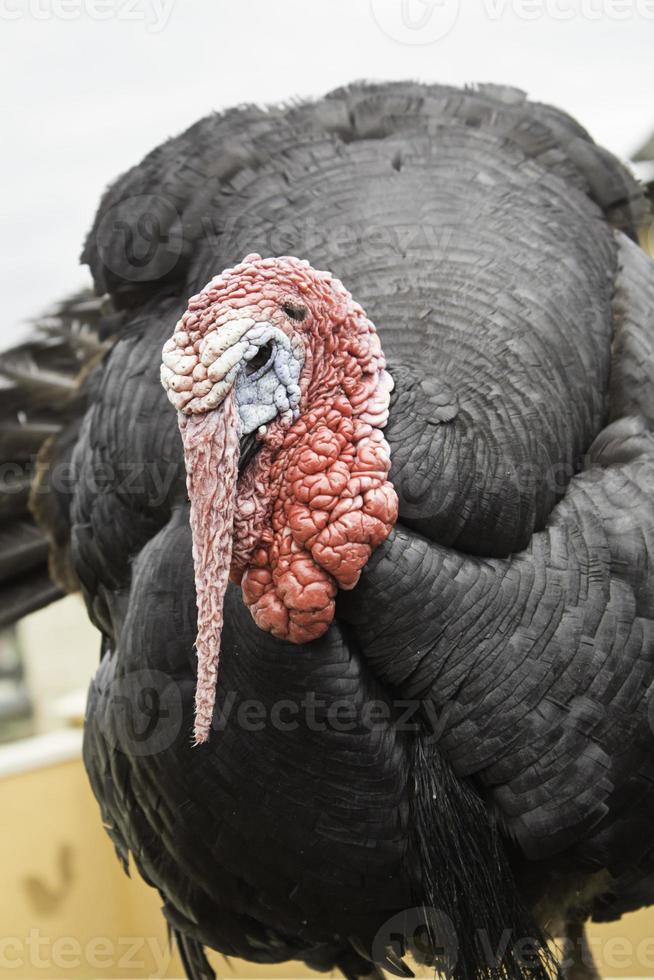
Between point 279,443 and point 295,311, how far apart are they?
0.18 metres

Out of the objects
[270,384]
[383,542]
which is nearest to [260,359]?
[270,384]

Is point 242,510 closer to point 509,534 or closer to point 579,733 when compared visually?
point 509,534

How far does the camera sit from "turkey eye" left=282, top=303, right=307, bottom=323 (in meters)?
1.73

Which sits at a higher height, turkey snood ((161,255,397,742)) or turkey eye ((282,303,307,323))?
turkey eye ((282,303,307,323))

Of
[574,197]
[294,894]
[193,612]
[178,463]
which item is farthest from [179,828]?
[574,197]

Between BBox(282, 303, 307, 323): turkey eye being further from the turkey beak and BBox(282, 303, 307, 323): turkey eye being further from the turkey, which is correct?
the turkey beak

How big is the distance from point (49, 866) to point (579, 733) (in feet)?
6.80

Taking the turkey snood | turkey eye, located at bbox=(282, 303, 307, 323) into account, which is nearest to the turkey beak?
the turkey snood

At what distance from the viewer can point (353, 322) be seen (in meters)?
1.79

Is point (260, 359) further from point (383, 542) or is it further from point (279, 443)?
point (383, 542)

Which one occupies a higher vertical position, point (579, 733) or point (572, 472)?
point (572, 472)

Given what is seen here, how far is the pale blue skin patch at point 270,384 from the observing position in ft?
5.54

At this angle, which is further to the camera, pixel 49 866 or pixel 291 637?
pixel 49 866

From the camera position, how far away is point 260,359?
5.62 ft
